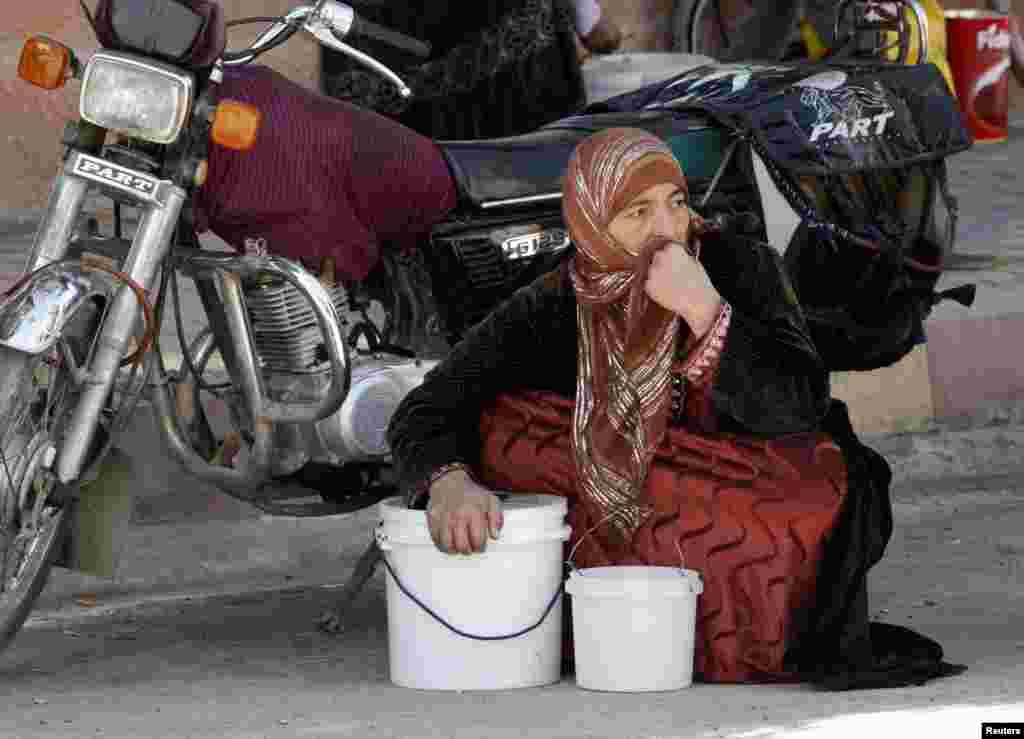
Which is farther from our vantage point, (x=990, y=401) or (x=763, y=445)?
(x=990, y=401)

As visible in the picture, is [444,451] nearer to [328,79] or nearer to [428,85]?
[428,85]

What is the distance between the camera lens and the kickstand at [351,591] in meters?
4.68

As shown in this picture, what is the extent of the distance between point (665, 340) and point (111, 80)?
99cm

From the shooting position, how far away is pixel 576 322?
428 centimetres

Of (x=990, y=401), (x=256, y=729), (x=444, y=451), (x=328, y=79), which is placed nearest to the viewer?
(x=256, y=729)

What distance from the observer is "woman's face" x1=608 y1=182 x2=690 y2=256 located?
13.6 feet

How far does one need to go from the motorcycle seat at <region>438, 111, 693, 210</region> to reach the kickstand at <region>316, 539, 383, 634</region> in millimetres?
671

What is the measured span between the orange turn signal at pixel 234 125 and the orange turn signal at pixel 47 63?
0.90 ft

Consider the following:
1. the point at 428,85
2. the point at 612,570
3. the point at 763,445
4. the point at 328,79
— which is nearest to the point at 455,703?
the point at 612,570

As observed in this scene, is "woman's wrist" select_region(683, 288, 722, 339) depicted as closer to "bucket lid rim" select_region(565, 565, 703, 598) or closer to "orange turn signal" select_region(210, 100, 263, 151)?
"bucket lid rim" select_region(565, 565, 703, 598)

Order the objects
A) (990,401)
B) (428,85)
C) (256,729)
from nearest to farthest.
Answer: (256,729), (990,401), (428,85)

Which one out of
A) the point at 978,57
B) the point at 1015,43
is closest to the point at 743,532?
the point at 978,57

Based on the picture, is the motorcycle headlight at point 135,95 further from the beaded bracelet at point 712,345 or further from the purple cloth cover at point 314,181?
the beaded bracelet at point 712,345

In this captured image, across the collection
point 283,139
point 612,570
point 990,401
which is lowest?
point 990,401
